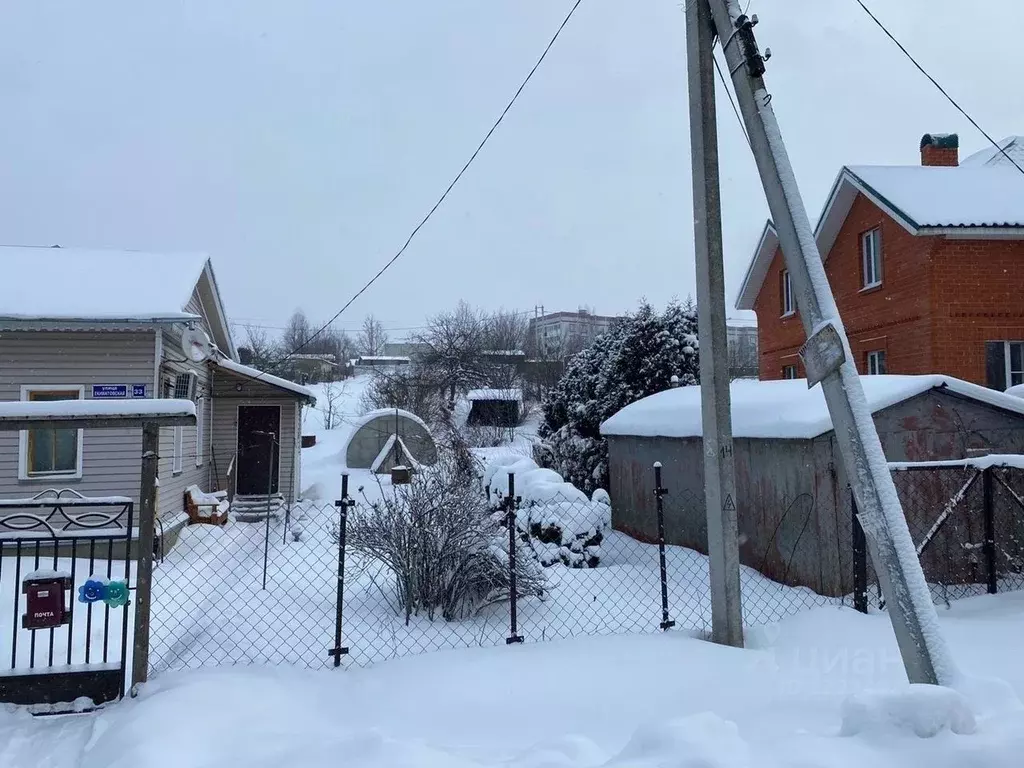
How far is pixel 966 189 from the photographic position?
1349cm

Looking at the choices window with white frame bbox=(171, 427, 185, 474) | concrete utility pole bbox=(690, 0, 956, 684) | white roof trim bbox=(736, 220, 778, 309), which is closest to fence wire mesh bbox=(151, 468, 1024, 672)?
concrete utility pole bbox=(690, 0, 956, 684)

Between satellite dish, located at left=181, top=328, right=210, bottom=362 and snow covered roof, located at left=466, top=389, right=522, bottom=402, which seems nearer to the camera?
satellite dish, located at left=181, top=328, right=210, bottom=362

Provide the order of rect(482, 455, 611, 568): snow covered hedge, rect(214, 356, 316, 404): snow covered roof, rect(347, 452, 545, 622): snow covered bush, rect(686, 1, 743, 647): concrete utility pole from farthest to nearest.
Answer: rect(214, 356, 316, 404): snow covered roof
rect(482, 455, 611, 568): snow covered hedge
rect(347, 452, 545, 622): snow covered bush
rect(686, 1, 743, 647): concrete utility pole

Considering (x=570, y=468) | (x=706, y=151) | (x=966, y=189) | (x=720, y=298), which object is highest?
(x=966, y=189)

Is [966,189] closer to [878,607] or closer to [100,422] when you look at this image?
[878,607]

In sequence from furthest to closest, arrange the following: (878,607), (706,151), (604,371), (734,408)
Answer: (604,371)
(734,408)
(878,607)
(706,151)

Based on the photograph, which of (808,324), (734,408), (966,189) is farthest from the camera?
(966,189)

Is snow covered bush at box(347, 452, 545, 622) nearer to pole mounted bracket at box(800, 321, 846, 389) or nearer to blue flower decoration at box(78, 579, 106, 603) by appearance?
blue flower decoration at box(78, 579, 106, 603)

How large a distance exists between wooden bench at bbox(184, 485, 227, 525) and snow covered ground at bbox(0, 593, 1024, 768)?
9.65 metres

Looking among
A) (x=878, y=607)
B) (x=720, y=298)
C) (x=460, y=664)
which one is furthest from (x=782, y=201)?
(x=878, y=607)

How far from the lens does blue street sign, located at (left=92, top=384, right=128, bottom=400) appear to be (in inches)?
399

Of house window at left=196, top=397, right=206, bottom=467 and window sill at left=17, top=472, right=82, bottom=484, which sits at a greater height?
house window at left=196, top=397, right=206, bottom=467

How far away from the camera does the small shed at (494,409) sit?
31.9m

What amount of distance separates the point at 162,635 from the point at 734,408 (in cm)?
609
